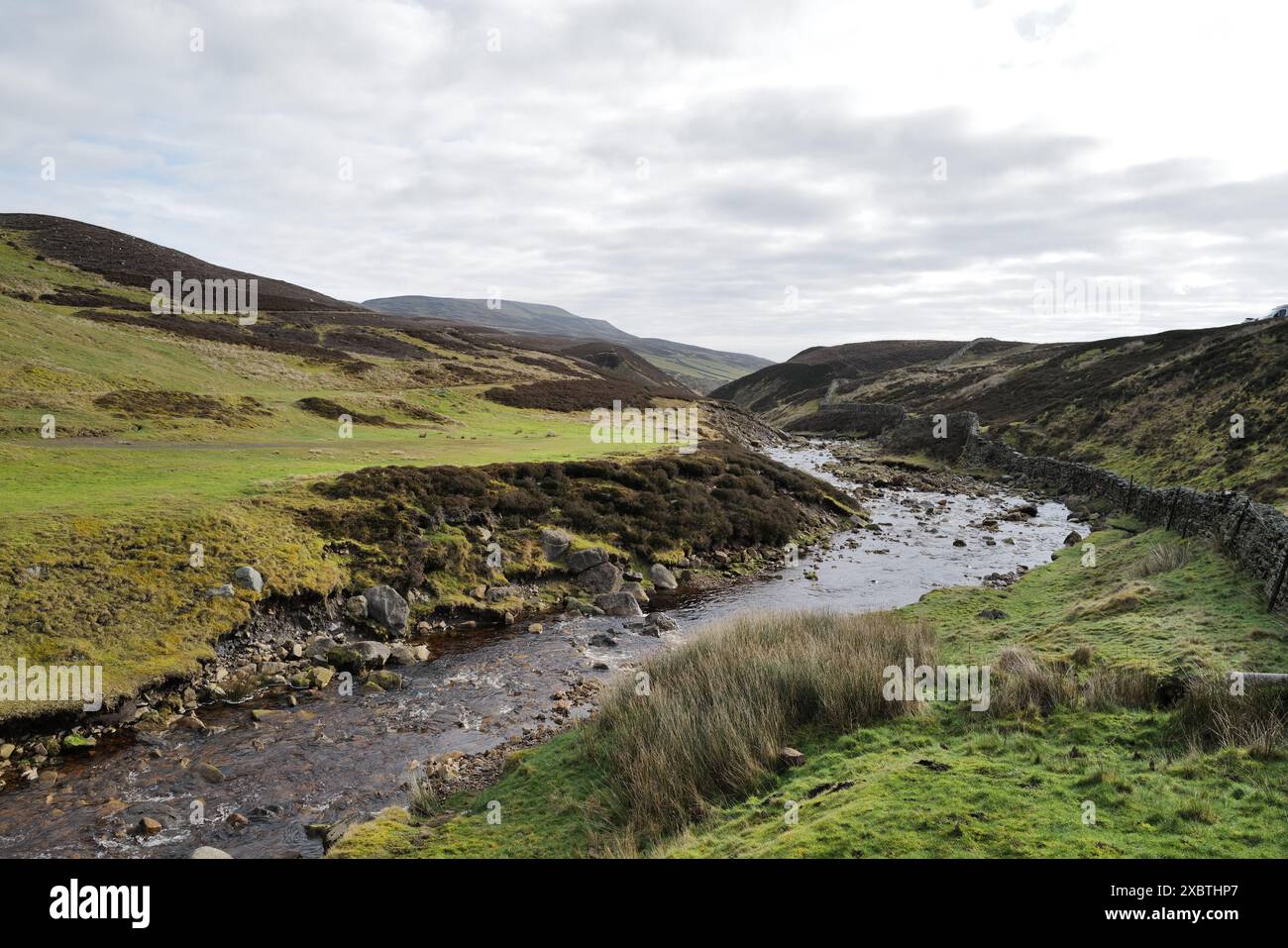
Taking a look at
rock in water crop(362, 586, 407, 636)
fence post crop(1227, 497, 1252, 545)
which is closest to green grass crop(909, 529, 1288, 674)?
fence post crop(1227, 497, 1252, 545)

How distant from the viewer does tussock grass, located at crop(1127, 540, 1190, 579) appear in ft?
64.4

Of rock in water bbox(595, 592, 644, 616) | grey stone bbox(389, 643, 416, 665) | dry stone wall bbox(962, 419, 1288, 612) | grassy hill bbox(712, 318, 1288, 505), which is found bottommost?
grey stone bbox(389, 643, 416, 665)

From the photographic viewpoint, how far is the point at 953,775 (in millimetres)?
8586

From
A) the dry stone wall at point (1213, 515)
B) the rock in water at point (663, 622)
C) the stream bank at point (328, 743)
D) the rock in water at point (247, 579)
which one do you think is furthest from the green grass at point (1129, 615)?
the rock in water at point (247, 579)

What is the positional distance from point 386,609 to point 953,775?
17.7m

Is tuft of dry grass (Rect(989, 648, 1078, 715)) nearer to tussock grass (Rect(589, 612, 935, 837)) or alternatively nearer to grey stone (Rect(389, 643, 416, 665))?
tussock grass (Rect(589, 612, 935, 837))

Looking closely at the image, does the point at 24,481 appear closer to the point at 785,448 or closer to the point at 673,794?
the point at 673,794

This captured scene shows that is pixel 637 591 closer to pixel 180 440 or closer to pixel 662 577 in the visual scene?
pixel 662 577

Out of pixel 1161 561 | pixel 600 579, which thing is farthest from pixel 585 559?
pixel 1161 561

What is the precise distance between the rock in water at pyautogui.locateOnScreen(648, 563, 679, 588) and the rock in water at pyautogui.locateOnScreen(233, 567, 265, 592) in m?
14.3

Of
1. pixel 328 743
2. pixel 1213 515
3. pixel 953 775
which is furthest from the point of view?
pixel 1213 515

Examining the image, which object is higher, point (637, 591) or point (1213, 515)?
point (1213, 515)
